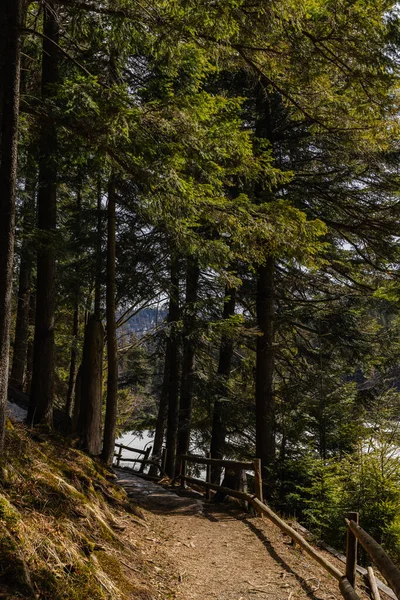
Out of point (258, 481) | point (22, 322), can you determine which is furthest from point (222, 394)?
point (22, 322)

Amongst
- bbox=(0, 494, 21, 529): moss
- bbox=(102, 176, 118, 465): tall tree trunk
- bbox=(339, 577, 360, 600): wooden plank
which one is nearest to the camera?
bbox=(0, 494, 21, 529): moss

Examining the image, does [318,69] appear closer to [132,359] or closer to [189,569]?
[189,569]

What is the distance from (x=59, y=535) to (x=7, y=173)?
3850 mm

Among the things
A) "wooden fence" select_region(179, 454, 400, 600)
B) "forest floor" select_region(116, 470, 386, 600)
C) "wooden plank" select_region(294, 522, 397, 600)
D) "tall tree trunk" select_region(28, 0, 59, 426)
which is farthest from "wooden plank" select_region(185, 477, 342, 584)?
"tall tree trunk" select_region(28, 0, 59, 426)

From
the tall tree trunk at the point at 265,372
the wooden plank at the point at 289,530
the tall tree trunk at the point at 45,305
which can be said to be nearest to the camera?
the wooden plank at the point at 289,530

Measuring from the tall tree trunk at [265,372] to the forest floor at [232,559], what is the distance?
1732 millimetres

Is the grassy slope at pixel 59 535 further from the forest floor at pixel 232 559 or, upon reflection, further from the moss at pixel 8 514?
the forest floor at pixel 232 559

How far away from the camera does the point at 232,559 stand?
275 inches

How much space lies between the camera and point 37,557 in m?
3.70

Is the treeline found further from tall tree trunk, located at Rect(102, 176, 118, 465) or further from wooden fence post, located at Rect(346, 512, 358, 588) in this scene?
wooden fence post, located at Rect(346, 512, 358, 588)

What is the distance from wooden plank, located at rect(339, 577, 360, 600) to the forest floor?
0.81 feet

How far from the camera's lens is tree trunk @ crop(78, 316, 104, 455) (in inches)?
378

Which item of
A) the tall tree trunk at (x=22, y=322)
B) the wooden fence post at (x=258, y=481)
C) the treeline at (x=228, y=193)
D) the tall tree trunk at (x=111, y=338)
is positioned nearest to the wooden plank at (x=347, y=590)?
the treeline at (x=228, y=193)

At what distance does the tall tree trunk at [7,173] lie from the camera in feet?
17.4
